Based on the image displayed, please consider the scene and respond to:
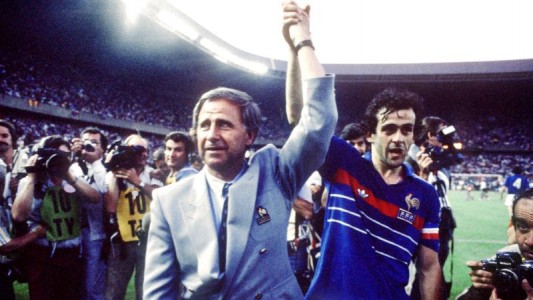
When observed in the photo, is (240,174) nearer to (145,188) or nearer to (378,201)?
(378,201)

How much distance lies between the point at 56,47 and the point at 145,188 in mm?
21487

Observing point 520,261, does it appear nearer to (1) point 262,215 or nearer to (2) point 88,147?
(1) point 262,215

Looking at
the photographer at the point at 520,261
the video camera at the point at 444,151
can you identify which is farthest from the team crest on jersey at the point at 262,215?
the video camera at the point at 444,151

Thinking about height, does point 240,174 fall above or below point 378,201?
above

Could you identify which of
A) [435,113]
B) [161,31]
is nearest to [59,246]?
[161,31]

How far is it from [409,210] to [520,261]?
0.55m

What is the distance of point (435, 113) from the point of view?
1417 inches

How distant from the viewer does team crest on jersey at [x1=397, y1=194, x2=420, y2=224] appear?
6.61ft

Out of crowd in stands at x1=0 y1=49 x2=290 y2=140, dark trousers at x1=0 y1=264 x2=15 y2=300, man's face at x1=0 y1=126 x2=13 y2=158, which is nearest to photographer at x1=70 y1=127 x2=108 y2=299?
man's face at x1=0 y1=126 x2=13 y2=158

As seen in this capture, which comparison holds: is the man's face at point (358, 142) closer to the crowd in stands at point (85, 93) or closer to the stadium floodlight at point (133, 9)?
the stadium floodlight at point (133, 9)

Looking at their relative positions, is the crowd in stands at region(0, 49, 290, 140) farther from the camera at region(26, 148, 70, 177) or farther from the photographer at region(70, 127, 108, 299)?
the camera at region(26, 148, 70, 177)

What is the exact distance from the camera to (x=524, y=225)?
1851mm

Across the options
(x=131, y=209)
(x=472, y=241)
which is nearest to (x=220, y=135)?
(x=131, y=209)

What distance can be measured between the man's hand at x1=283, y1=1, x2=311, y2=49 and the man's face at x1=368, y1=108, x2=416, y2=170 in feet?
2.82
